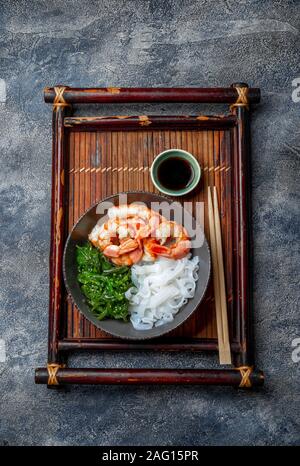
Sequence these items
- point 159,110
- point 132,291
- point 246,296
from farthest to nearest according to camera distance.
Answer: point 159,110 < point 246,296 < point 132,291

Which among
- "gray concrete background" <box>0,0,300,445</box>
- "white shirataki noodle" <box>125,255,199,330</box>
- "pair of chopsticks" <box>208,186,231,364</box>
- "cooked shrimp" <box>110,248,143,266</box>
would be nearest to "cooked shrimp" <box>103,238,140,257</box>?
"cooked shrimp" <box>110,248,143,266</box>

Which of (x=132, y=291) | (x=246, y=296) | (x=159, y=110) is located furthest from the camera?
(x=159, y=110)

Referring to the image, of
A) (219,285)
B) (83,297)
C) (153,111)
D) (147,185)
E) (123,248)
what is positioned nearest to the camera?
(123,248)

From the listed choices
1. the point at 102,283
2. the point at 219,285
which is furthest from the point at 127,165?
the point at 219,285

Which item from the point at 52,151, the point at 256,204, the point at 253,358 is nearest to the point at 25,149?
the point at 52,151

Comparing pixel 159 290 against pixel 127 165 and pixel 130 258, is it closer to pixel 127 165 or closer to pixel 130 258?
pixel 130 258

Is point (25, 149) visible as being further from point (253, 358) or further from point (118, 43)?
A: point (253, 358)
